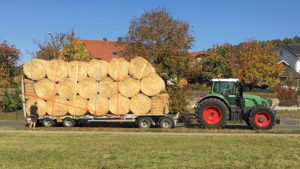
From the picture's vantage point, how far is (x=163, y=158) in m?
8.95

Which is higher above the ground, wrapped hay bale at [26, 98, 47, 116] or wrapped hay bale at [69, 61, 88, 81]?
wrapped hay bale at [69, 61, 88, 81]

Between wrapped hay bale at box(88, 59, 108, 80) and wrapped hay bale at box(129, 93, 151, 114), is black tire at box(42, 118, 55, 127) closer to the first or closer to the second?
wrapped hay bale at box(88, 59, 108, 80)

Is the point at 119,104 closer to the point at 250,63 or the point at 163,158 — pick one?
the point at 163,158

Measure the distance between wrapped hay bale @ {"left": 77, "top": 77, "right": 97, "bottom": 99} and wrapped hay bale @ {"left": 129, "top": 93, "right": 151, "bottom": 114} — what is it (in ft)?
6.82

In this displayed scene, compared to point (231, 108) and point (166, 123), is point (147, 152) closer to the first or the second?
point (166, 123)

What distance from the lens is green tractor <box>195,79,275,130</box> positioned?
16.0 metres

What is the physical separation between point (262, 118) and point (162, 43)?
10.5 meters

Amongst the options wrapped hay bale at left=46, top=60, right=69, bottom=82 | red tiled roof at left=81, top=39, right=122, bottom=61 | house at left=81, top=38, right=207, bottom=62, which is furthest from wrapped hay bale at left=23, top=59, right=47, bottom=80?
red tiled roof at left=81, top=39, right=122, bottom=61

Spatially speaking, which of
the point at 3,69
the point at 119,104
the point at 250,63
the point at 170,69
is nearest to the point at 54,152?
the point at 119,104

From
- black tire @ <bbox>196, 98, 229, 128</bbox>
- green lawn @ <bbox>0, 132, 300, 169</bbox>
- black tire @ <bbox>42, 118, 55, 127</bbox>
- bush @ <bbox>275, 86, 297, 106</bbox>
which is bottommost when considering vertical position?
green lawn @ <bbox>0, 132, 300, 169</bbox>

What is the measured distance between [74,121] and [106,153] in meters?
8.27

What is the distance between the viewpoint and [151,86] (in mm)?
16438

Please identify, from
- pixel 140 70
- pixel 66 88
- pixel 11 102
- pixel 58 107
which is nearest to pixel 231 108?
pixel 140 70

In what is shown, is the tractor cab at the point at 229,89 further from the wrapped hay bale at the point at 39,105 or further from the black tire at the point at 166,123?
the wrapped hay bale at the point at 39,105
